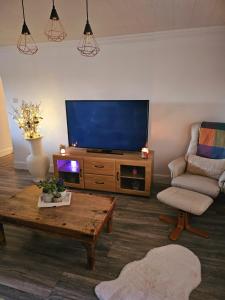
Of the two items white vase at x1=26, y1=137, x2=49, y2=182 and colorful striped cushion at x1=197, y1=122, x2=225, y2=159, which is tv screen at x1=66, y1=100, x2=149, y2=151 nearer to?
white vase at x1=26, y1=137, x2=49, y2=182

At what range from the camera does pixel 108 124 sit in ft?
10.8

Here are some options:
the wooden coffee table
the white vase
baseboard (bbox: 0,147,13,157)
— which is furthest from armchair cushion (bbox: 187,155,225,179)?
baseboard (bbox: 0,147,13,157)

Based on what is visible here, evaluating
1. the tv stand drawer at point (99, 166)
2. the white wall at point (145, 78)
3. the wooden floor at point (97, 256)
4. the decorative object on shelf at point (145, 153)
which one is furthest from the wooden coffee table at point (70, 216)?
the white wall at point (145, 78)

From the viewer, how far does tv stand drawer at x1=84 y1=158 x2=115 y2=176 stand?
10.4 ft

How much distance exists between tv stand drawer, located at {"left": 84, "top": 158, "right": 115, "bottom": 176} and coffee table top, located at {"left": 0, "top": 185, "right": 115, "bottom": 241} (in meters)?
0.90

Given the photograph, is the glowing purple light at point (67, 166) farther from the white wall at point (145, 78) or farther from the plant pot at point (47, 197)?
the plant pot at point (47, 197)

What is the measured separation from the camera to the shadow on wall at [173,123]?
124 inches

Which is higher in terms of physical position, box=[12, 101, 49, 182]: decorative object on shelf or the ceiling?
the ceiling

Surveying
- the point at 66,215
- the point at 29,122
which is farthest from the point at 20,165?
the point at 66,215

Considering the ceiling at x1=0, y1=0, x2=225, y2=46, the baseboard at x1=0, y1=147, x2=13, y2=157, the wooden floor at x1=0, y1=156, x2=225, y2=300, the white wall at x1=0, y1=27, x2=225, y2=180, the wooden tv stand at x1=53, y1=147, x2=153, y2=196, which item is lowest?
the wooden floor at x1=0, y1=156, x2=225, y2=300

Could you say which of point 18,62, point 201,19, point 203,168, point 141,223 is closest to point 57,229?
point 141,223

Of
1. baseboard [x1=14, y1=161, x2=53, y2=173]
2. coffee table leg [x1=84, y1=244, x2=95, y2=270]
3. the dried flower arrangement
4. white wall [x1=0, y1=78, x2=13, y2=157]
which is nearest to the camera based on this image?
coffee table leg [x1=84, y1=244, x2=95, y2=270]

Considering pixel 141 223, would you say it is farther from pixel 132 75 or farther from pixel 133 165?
pixel 132 75

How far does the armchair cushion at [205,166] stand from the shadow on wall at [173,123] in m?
0.53
